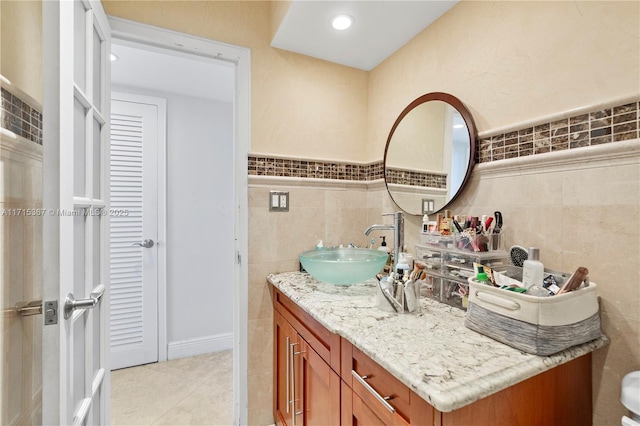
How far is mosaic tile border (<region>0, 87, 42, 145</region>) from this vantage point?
2.55 feet

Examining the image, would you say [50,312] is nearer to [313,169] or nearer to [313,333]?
[313,333]

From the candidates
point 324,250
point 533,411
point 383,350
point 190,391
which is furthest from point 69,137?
point 190,391

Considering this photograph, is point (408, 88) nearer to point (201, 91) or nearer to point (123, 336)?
point (201, 91)

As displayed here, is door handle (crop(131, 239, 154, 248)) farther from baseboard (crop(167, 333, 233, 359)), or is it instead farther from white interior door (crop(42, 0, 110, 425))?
white interior door (crop(42, 0, 110, 425))

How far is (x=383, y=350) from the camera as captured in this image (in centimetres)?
74

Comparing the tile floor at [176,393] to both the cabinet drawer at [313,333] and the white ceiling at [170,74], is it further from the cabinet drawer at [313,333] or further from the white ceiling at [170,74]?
the white ceiling at [170,74]

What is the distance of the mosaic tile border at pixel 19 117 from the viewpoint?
0.78m

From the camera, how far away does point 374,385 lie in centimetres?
79

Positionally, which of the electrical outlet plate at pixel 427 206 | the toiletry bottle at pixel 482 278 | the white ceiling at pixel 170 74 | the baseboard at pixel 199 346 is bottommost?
the baseboard at pixel 199 346

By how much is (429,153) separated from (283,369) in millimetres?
1298

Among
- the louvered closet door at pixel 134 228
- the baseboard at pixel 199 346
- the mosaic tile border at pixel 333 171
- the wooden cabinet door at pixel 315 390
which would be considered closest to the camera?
the wooden cabinet door at pixel 315 390

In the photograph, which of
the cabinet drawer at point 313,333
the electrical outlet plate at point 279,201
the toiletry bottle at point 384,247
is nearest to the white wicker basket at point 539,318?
the cabinet drawer at point 313,333

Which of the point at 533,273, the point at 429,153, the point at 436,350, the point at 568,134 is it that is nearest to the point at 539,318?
the point at 533,273

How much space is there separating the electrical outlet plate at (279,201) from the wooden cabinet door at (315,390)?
2.28ft
